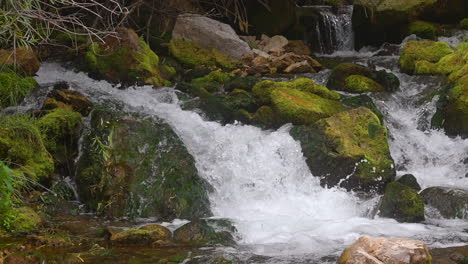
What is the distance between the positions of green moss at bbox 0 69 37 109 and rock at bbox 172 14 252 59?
4.42 meters

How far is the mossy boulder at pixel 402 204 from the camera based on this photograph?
624 centimetres

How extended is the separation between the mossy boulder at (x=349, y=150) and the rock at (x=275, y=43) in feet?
16.3

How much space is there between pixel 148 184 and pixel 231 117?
2324 millimetres

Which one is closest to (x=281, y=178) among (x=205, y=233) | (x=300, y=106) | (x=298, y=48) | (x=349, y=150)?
(x=349, y=150)

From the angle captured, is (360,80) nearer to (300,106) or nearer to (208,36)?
(300,106)

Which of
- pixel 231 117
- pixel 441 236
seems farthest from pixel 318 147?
pixel 441 236

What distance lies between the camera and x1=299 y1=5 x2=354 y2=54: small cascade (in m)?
13.9

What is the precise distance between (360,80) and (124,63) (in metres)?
4.22

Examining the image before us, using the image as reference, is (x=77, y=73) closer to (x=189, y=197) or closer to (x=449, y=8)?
(x=189, y=197)

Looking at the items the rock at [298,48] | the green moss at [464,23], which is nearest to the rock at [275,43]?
the rock at [298,48]

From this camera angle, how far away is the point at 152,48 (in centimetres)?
1174

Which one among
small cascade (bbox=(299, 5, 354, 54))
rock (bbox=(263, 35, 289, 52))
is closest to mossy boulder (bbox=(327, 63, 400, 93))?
rock (bbox=(263, 35, 289, 52))

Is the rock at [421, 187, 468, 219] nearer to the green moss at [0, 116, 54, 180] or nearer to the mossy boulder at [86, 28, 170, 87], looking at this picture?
the green moss at [0, 116, 54, 180]

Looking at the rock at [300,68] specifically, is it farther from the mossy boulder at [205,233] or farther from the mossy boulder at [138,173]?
the mossy boulder at [205,233]
